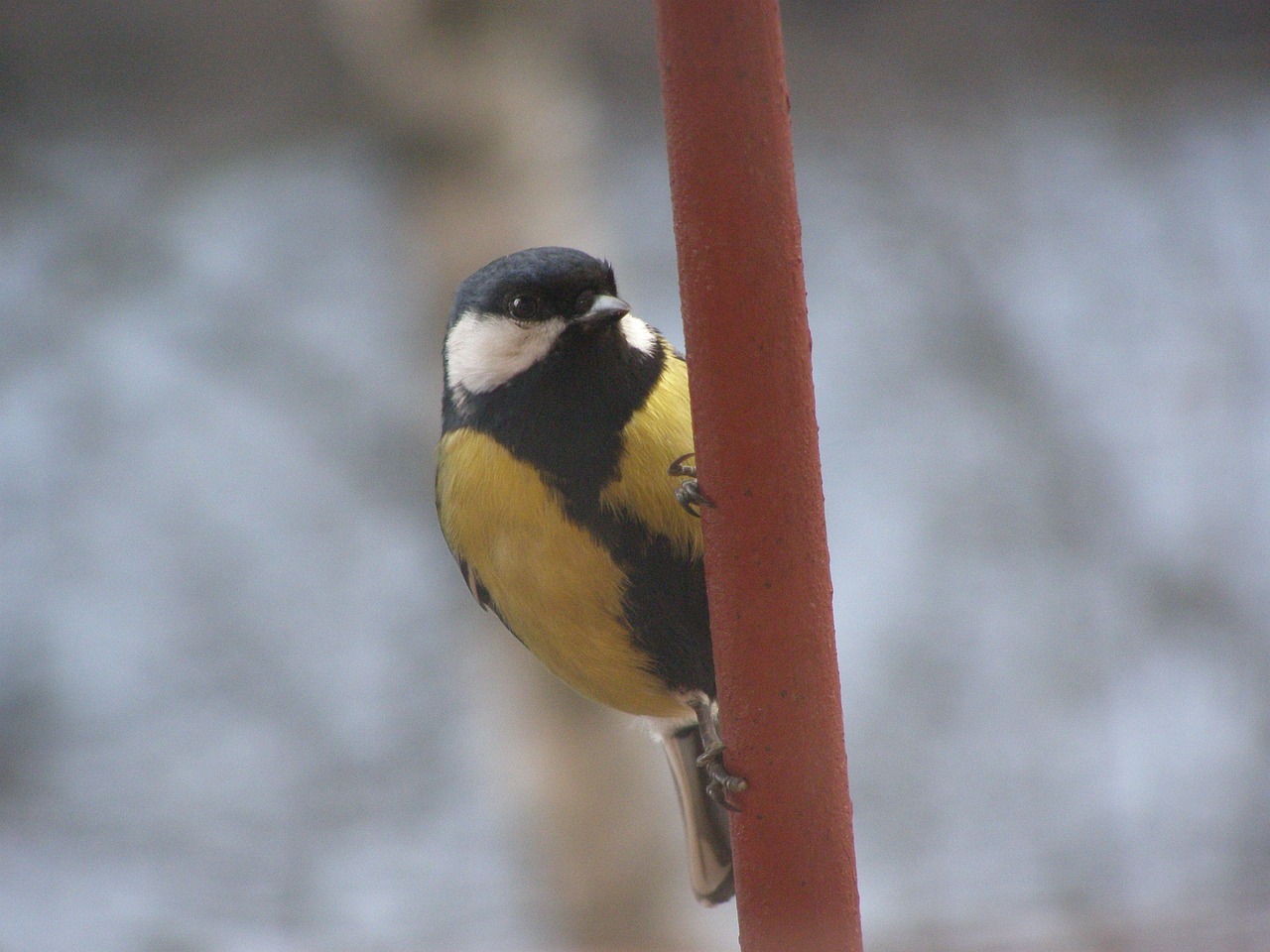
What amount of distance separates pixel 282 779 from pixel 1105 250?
1.88 m

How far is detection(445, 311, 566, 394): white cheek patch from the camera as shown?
2.85 feet

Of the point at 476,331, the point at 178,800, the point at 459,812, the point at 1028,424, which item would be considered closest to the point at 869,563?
the point at 1028,424

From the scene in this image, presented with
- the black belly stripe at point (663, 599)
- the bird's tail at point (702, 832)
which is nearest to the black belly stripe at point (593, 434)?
the black belly stripe at point (663, 599)

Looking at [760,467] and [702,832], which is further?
[702,832]

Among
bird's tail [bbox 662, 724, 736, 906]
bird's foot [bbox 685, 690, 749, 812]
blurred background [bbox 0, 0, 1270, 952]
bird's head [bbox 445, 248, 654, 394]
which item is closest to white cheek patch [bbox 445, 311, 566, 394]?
bird's head [bbox 445, 248, 654, 394]

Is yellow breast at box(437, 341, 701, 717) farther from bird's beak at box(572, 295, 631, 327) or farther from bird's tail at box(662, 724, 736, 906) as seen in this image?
bird's tail at box(662, 724, 736, 906)

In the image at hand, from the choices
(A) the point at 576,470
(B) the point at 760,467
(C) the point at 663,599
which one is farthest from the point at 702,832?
(B) the point at 760,467

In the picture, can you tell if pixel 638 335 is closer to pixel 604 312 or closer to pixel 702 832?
pixel 604 312

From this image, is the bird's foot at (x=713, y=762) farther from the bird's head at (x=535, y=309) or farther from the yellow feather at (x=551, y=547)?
the bird's head at (x=535, y=309)

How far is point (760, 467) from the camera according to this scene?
0.54 meters

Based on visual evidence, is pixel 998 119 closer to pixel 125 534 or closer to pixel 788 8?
pixel 788 8

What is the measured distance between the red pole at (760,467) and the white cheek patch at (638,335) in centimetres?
34

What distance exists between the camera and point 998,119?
8.91 ft

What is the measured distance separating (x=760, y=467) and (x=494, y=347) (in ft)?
1.27
